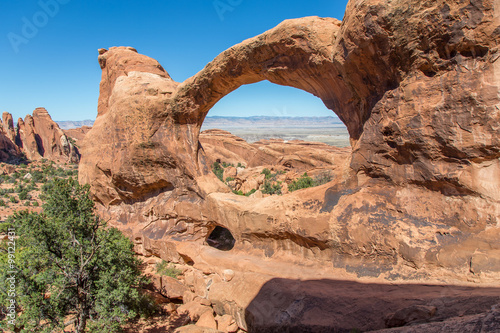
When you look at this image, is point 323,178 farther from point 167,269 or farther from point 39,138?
point 39,138

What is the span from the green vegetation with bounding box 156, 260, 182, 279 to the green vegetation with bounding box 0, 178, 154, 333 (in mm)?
2476

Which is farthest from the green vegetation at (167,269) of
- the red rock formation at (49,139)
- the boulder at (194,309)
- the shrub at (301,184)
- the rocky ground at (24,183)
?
the red rock formation at (49,139)

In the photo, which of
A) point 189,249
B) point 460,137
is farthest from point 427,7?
point 189,249

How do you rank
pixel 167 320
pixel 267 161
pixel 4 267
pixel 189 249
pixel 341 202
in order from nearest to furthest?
pixel 4 267 → pixel 341 202 → pixel 167 320 → pixel 189 249 → pixel 267 161

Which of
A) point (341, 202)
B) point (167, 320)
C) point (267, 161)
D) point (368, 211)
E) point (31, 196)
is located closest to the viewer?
point (368, 211)

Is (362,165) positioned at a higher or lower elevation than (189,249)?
higher

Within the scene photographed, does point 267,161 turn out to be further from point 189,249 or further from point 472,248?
point 472,248

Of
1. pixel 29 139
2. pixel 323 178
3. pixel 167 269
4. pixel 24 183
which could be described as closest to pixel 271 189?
pixel 323 178

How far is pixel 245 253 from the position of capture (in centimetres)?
834

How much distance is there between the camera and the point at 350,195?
657 cm

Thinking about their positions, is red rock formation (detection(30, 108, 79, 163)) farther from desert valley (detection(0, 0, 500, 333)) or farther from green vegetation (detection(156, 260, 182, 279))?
green vegetation (detection(156, 260, 182, 279))

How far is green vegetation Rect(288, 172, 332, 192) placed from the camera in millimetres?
18481

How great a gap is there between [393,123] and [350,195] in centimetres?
180

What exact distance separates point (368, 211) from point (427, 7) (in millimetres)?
3819
